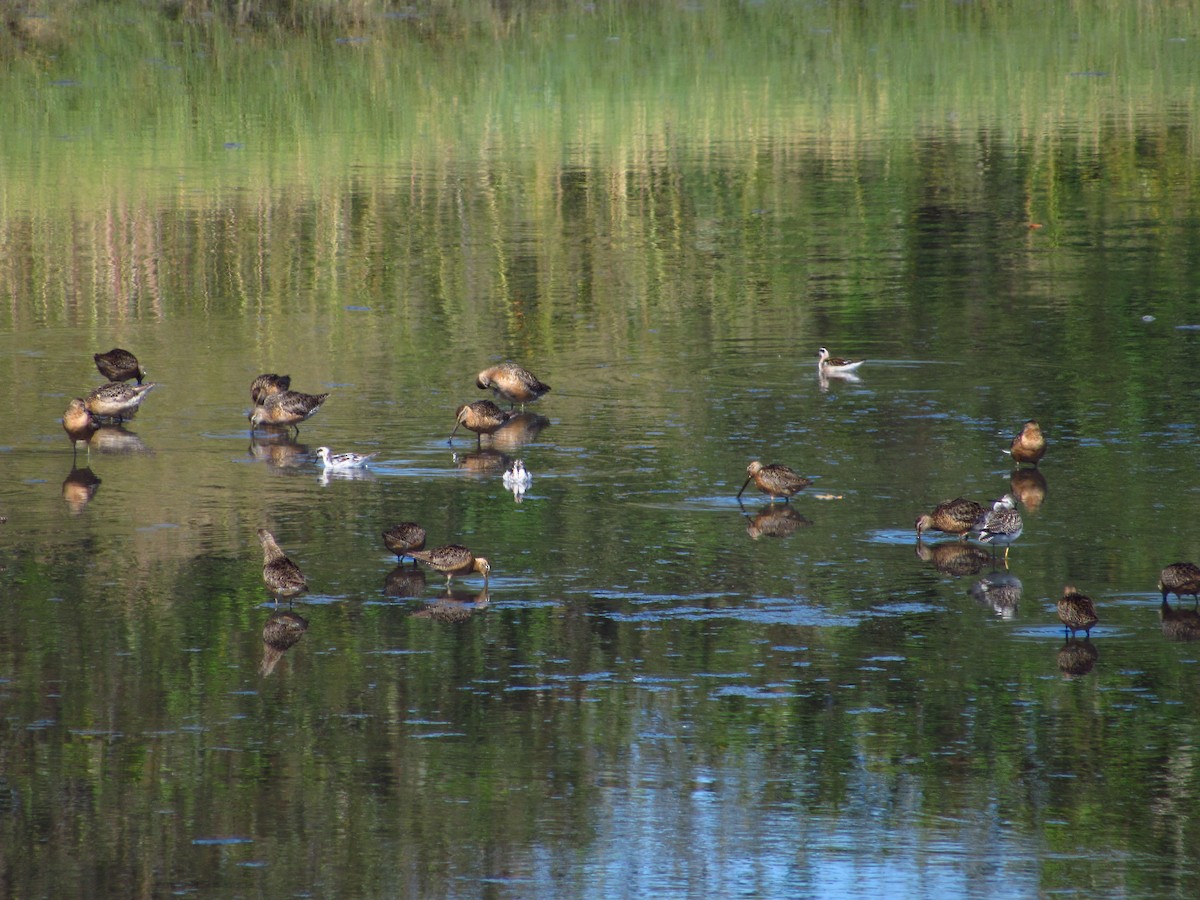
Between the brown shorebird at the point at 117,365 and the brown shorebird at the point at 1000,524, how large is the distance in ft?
25.7

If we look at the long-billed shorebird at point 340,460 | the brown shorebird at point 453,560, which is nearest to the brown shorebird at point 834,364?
the long-billed shorebird at point 340,460

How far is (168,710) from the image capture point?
959 cm

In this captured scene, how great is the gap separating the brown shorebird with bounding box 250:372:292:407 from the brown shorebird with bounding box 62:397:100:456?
143 centimetres

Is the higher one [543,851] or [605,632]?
[605,632]

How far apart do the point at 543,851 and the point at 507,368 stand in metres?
8.61

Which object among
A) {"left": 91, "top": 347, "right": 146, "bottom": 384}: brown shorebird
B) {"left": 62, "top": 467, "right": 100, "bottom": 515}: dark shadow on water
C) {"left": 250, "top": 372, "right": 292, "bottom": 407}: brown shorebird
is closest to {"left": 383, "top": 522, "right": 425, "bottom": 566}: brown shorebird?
{"left": 62, "top": 467, "right": 100, "bottom": 515}: dark shadow on water

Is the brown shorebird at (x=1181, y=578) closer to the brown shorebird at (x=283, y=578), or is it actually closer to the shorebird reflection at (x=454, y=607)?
the shorebird reflection at (x=454, y=607)

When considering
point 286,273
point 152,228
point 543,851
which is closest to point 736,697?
point 543,851

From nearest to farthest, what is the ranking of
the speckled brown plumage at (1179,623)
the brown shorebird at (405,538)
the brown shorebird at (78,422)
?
the speckled brown plumage at (1179,623) → the brown shorebird at (405,538) → the brown shorebird at (78,422)

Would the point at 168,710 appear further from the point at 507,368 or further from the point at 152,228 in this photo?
the point at 152,228

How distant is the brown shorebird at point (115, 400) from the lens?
15594mm

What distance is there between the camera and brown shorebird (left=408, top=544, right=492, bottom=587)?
11.5 metres

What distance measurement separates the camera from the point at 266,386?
15.9 m

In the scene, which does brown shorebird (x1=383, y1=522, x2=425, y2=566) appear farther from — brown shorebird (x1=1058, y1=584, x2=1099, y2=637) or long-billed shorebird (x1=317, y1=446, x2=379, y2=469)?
brown shorebird (x1=1058, y1=584, x2=1099, y2=637)
